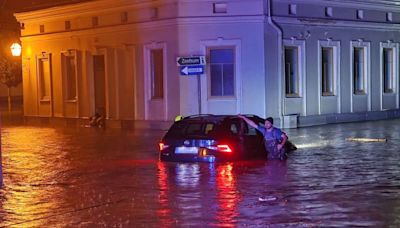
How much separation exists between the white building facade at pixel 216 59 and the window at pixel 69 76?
0.05 m

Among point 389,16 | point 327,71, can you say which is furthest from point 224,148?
point 389,16

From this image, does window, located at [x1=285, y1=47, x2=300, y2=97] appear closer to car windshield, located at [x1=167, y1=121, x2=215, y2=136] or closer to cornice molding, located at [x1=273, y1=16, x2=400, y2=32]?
cornice molding, located at [x1=273, y1=16, x2=400, y2=32]

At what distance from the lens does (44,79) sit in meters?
34.7

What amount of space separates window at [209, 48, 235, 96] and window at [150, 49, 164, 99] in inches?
89.1

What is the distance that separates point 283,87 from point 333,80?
3.62 metres

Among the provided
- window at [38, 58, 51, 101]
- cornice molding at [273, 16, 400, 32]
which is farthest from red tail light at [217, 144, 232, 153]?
window at [38, 58, 51, 101]

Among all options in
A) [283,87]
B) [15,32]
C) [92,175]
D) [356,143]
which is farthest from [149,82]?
[15,32]

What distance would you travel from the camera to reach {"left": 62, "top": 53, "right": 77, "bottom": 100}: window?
32625 millimetres

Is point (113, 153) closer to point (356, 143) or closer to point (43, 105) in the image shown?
point (356, 143)

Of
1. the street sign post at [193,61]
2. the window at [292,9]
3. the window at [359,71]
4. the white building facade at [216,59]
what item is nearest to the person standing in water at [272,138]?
the street sign post at [193,61]

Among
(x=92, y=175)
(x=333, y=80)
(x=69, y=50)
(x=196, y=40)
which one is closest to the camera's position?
(x=92, y=175)

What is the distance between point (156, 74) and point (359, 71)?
980 centimetres

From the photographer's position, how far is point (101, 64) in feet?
102

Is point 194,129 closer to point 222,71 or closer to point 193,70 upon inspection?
point 193,70
